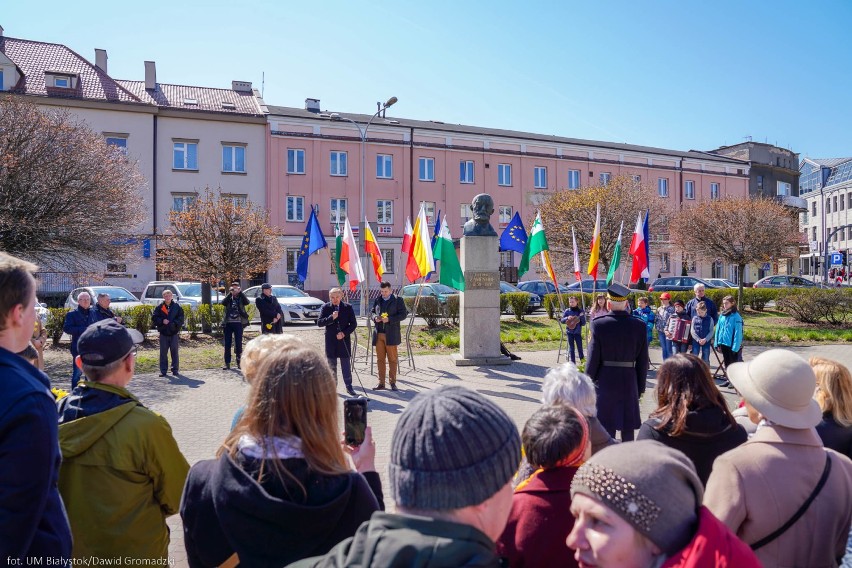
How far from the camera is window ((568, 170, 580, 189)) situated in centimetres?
4719

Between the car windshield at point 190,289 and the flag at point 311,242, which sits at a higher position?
the flag at point 311,242

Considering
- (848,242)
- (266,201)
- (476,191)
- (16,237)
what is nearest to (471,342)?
(16,237)

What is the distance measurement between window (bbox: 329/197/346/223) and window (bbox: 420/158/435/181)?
19.7ft

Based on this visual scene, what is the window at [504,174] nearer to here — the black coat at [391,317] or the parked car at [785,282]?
the parked car at [785,282]

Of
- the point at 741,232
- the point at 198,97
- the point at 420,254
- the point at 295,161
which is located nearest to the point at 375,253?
the point at 420,254

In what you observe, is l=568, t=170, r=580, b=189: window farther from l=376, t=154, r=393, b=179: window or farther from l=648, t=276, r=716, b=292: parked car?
l=648, t=276, r=716, b=292: parked car

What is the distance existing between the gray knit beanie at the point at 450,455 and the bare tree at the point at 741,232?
2869cm

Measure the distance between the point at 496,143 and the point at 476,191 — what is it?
4.06 metres

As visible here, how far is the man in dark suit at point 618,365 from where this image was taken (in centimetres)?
614

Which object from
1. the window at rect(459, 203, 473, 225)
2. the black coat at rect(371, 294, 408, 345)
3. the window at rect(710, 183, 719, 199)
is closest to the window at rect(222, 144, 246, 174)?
the window at rect(459, 203, 473, 225)

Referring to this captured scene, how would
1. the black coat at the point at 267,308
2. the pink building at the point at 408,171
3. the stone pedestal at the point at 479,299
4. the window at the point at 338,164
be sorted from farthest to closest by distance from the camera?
the window at the point at 338,164
the pink building at the point at 408,171
the stone pedestal at the point at 479,299
the black coat at the point at 267,308

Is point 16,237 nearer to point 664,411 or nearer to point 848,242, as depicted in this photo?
point 664,411

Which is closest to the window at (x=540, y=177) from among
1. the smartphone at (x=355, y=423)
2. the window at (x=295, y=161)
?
the window at (x=295, y=161)

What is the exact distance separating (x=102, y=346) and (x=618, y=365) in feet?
15.7
